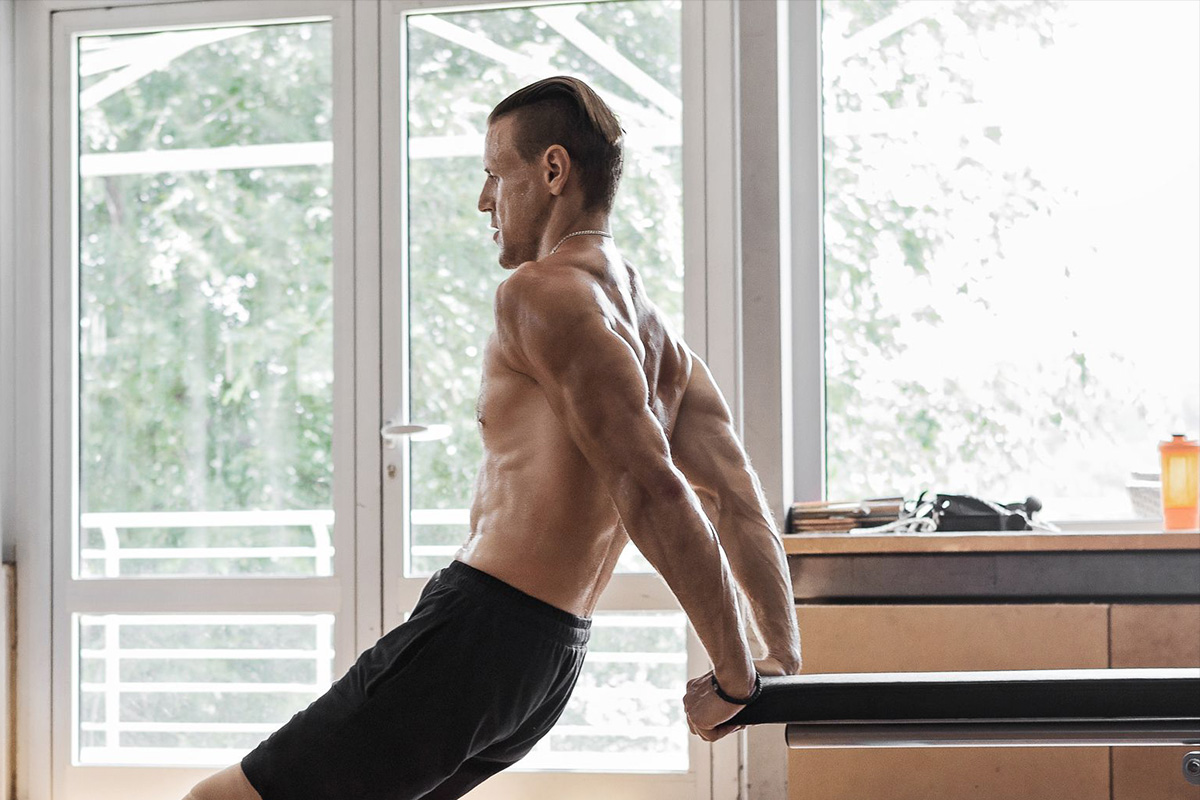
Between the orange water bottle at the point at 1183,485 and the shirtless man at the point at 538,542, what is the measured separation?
5.24 feet

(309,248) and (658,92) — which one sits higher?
(658,92)

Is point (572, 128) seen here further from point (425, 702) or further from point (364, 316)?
point (364, 316)

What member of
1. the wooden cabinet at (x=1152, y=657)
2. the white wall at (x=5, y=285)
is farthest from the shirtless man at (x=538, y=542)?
the white wall at (x=5, y=285)

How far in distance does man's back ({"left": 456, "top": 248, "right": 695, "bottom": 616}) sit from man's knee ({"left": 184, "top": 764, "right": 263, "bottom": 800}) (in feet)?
1.14

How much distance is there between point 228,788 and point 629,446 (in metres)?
0.60

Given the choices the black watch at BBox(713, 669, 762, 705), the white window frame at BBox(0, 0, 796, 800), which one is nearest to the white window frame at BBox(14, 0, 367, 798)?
the white window frame at BBox(0, 0, 796, 800)

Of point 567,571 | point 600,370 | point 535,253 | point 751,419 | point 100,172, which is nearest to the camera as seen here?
point 600,370

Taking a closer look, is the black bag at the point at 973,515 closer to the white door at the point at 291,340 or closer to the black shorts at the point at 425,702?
the white door at the point at 291,340

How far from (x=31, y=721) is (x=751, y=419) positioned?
6.82ft

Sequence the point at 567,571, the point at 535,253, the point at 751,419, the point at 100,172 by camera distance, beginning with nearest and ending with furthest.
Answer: the point at 567,571
the point at 535,253
the point at 751,419
the point at 100,172

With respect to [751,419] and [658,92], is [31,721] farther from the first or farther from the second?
[658,92]

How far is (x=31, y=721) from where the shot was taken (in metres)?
3.41

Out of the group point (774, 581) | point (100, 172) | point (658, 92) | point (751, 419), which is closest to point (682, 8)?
point (658, 92)

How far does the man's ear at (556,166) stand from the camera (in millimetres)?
1567
